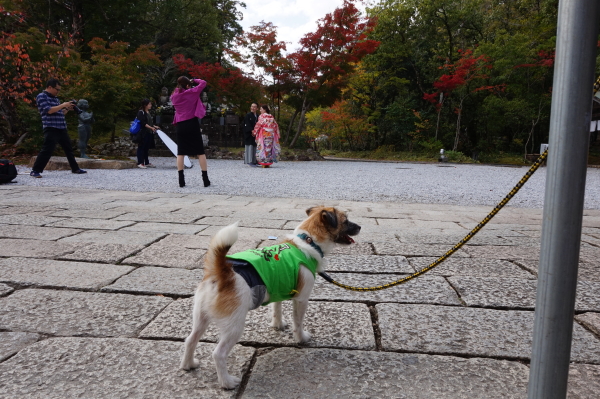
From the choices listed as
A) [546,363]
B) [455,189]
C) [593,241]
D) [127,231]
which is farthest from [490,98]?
[546,363]

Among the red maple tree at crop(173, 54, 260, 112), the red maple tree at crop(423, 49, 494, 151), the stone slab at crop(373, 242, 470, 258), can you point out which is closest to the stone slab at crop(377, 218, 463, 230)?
the stone slab at crop(373, 242, 470, 258)

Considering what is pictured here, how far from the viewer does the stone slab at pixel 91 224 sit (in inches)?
155

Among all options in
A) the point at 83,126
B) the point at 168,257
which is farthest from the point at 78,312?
the point at 83,126

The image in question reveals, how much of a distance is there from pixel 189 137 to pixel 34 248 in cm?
399

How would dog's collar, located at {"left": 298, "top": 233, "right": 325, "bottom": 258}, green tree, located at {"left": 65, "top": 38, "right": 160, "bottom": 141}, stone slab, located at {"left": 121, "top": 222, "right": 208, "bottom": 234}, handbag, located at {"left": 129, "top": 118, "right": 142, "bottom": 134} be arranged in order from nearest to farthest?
dog's collar, located at {"left": 298, "top": 233, "right": 325, "bottom": 258} < stone slab, located at {"left": 121, "top": 222, "right": 208, "bottom": 234} < handbag, located at {"left": 129, "top": 118, "right": 142, "bottom": 134} < green tree, located at {"left": 65, "top": 38, "right": 160, "bottom": 141}

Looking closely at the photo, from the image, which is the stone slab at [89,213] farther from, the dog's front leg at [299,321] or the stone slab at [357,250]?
the dog's front leg at [299,321]

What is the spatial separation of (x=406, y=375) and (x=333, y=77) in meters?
16.5

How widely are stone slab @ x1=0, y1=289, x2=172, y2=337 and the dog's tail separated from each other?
0.66 meters

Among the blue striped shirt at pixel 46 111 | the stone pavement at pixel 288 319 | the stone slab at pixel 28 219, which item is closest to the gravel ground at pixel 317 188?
the blue striped shirt at pixel 46 111

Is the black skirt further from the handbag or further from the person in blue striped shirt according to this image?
the handbag

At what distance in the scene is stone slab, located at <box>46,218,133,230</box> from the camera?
393cm

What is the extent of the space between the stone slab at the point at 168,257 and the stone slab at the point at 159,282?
0.40 feet

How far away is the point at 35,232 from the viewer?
3637mm

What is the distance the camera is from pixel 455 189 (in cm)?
812
